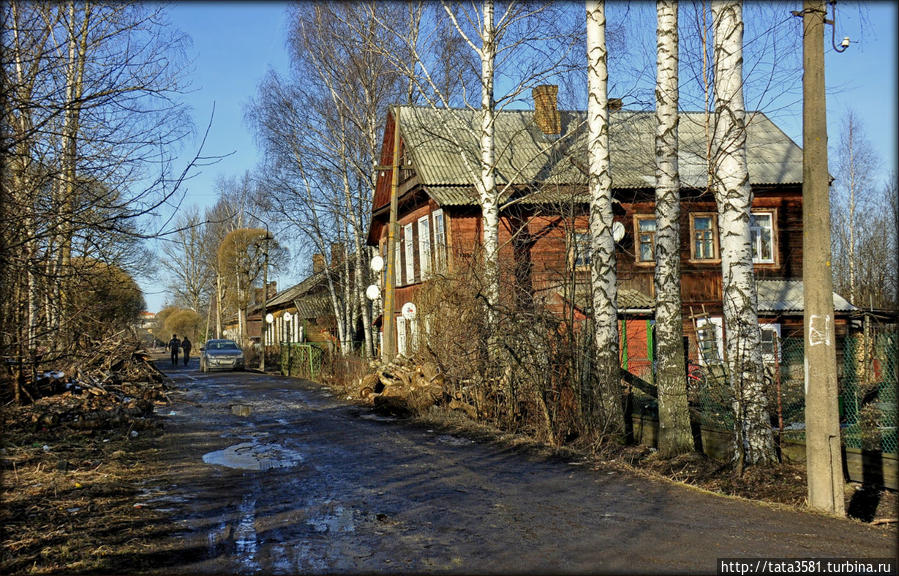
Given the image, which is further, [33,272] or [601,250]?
[601,250]

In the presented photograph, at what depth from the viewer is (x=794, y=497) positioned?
7.65 metres

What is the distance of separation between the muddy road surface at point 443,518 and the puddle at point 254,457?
31 millimetres

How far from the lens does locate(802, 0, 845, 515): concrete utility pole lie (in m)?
7.21

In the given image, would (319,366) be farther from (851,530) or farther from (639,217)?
(851,530)

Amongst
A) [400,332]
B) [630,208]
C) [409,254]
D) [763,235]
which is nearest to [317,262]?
[400,332]

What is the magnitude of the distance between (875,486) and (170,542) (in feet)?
22.2

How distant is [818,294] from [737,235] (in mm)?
1849

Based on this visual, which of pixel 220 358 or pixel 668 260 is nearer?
pixel 668 260

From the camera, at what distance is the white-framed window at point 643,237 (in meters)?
25.1

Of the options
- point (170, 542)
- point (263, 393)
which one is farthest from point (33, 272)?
point (263, 393)

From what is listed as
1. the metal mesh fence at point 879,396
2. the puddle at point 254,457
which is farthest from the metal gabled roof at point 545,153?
the metal mesh fence at point 879,396

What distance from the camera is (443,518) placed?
710 centimetres

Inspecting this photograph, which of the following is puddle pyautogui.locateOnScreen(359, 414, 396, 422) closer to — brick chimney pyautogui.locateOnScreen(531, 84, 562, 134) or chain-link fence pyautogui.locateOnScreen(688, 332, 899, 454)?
chain-link fence pyautogui.locateOnScreen(688, 332, 899, 454)

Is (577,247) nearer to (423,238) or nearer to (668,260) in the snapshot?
(668,260)
